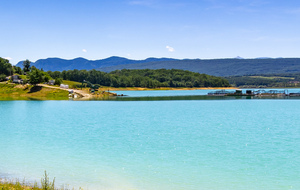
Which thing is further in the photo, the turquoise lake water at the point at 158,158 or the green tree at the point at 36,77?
the green tree at the point at 36,77

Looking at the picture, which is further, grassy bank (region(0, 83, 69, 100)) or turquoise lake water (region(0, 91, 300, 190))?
grassy bank (region(0, 83, 69, 100))

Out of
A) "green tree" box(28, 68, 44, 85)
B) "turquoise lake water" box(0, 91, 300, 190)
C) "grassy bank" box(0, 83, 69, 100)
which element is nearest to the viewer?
"turquoise lake water" box(0, 91, 300, 190)

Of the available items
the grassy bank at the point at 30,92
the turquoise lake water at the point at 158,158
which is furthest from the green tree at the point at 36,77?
the turquoise lake water at the point at 158,158

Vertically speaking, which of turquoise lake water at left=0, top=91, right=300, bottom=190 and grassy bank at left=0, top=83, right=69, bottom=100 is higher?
grassy bank at left=0, top=83, right=69, bottom=100

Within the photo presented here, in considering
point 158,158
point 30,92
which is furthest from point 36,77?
point 158,158

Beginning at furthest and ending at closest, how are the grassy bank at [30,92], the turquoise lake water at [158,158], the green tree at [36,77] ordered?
the green tree at [36,77], the grassy bank at [30,92], the turquoise lake water at [158,158]

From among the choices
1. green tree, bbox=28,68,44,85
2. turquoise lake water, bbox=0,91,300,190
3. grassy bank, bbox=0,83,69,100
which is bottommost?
turquoise lake water, bbox=0,91,300,190

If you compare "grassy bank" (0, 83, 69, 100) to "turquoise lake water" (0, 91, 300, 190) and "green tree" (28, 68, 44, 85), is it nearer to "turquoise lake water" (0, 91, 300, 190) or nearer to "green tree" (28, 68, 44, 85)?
Result: "green tree" (28, 68, 44, 85)

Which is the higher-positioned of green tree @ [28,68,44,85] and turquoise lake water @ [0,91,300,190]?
green tree @ [28,68,44,85]

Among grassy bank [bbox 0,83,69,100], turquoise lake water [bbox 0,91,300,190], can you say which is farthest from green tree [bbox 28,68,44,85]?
turquoise lake water [bbox 0,91,300,190]

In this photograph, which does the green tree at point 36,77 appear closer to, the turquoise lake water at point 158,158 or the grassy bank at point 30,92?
the grassy bank at point 30,92

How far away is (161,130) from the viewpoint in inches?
1950

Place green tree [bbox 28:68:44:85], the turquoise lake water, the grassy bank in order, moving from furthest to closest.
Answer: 1. green tree [bbox 28:68:44:85]
2. the grassy bank
3. the turquoise lake water

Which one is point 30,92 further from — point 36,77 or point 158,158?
point 158,158
